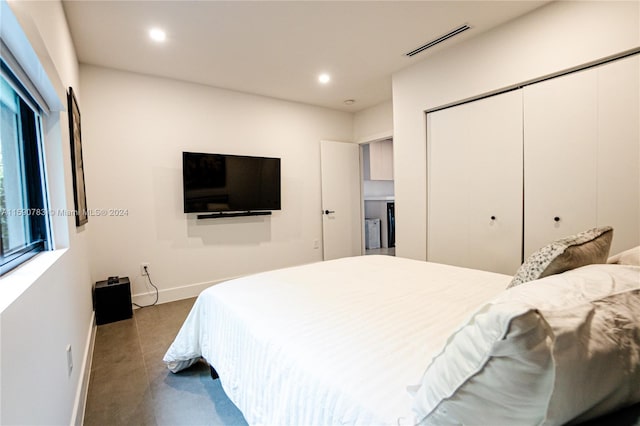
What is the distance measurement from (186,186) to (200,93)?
1.16 m

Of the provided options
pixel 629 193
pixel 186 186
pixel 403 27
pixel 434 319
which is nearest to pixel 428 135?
pixel 403 27

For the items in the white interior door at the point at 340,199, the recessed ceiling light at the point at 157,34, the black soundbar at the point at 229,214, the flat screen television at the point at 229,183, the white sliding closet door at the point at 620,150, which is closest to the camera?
the white sliding closet door at the point at 620,150

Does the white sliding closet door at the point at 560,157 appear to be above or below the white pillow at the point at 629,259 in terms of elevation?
above

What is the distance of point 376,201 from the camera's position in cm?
705

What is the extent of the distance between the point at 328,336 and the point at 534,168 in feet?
7.81

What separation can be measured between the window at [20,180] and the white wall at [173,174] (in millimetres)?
1665

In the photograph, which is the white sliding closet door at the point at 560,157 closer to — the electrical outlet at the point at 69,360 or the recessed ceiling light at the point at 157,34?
the recessed ceiling light at the point at 157,34

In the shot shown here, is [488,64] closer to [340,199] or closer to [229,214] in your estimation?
[340,199]

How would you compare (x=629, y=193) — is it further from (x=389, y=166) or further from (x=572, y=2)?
(x=389, y=166)

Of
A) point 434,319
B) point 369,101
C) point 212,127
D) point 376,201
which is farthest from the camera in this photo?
point 376,201

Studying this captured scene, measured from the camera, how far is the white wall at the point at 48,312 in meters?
0.83

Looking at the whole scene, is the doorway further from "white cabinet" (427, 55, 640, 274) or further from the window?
the window

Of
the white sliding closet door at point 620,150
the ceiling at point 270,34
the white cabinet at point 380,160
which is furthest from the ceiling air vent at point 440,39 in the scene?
the white cabinet at point 380,160

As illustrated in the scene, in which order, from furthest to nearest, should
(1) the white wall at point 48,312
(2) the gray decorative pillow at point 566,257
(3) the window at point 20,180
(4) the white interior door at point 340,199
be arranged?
(4) the white interior door at point 340,199 < (3) the window at point 20,180 < (2) the gray decorative pillow at point 566,257 < (1) the white wall at point 48,312
